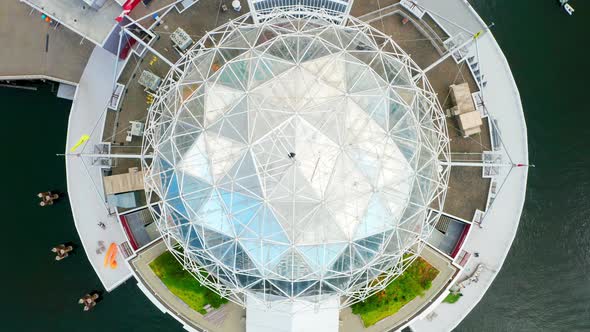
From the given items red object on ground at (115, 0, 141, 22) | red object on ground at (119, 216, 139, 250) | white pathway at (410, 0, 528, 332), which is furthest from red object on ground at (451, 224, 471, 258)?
red object on ground at (115, 0, 141, 22)

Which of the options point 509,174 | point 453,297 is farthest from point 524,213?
point 453,297

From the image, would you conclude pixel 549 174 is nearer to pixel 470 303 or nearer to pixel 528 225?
pixel 528 225

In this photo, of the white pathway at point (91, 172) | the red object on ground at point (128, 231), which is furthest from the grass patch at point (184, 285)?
the white pathway at point (91, 172)

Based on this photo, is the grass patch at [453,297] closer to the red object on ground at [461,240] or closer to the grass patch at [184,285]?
the red object on ground at [461,240]

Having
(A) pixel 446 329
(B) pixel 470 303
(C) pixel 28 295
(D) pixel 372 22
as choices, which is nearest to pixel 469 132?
(D) pixel 372 22

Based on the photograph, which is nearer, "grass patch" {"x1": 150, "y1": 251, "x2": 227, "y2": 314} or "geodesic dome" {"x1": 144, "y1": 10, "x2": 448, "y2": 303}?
"geodesic dome" {"x1": 144, "y1": 10, "x2": 448, "y2": 303}

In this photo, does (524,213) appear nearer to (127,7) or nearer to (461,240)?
(461,240)

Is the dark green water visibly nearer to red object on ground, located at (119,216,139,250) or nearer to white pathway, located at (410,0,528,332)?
white pathway, located at (410,0,528,332)
